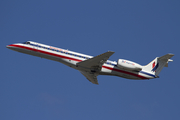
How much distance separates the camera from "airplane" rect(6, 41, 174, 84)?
2981 cm

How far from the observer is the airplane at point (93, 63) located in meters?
29.8

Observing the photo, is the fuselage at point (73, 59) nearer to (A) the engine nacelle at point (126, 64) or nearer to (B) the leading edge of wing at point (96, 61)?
(A) the engine nacelle at point (126, 64)

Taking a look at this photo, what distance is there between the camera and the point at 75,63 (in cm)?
3023

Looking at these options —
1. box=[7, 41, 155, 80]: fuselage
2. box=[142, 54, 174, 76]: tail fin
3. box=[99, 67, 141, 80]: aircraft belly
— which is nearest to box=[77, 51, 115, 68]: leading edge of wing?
box=[7, 41, 155, 80]: fuselage

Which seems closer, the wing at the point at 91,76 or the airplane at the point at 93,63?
the airplane at the point at 93,63

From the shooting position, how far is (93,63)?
29.6 m

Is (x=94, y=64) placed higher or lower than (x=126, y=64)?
lower

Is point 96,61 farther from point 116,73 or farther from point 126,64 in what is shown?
point 126,64

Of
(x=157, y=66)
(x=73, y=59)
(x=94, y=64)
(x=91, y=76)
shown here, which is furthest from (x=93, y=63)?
(x=157, y=66)

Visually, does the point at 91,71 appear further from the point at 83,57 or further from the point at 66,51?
the point at 66,51

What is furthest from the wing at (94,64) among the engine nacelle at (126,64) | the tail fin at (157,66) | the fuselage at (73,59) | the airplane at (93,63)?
the tail fin at (157,66)

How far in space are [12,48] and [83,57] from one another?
9.29 meters

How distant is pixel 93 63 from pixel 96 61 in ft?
1.72

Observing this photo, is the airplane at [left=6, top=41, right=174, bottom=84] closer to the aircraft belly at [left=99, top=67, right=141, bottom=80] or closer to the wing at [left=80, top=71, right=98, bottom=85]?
the aircraft belly at [left=99, top=67, right=141, bottom=80]
